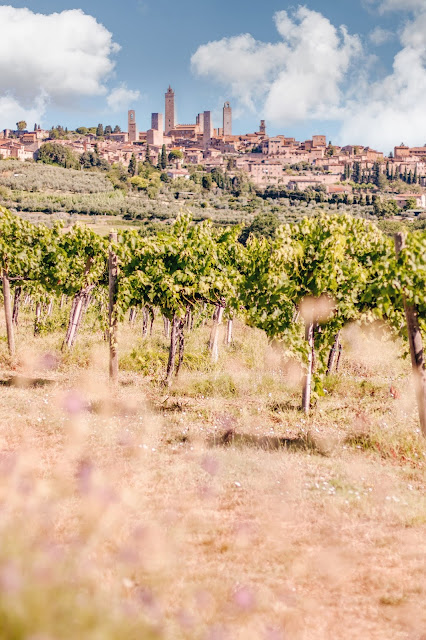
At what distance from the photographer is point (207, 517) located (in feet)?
15.3

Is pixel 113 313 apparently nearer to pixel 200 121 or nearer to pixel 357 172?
pixel 357 172

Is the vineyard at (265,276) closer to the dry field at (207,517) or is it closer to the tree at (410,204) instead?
the dry field at (207,517)

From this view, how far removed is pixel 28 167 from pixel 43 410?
9965cm

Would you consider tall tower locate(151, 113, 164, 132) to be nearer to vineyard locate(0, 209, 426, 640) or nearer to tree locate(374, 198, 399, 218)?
tree locate(374, 198, 399, 218)

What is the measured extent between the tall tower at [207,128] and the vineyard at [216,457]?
172528 mm

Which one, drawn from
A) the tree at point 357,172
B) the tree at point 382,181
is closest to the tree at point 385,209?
the tree at point 382,181

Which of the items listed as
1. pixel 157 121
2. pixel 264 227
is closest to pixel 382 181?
pixel 264 227

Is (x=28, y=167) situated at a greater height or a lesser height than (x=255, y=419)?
greater

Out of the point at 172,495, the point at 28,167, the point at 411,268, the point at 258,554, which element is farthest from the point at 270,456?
the point at 28,167

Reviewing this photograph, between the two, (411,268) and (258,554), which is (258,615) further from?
(411,268)

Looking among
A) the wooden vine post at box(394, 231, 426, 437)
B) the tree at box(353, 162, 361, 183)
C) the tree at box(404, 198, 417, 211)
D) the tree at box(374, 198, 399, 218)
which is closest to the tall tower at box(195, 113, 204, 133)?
the tree at box(353, 162, 361, 183)

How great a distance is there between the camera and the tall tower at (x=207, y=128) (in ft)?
572

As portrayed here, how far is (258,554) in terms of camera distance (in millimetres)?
4039

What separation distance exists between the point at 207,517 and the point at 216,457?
159cm
